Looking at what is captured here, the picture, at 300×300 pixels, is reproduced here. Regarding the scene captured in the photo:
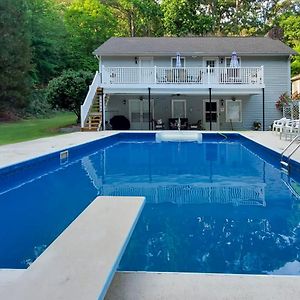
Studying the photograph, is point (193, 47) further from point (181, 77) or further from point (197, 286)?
point (197, 286)

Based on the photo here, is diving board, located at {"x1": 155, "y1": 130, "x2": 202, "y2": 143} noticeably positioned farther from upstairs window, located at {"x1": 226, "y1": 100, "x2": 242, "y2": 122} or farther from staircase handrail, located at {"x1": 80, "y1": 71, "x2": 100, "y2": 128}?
upstairs window, located at {"x1": 226, "y1": 100, "x2": 242, "y2": 122}

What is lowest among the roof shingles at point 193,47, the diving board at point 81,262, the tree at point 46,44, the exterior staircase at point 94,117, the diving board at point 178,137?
the diving board at point 81,262

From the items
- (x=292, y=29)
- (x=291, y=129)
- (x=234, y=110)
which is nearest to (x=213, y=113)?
(x=234, y=110)

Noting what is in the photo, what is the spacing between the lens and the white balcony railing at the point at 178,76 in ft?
63.2

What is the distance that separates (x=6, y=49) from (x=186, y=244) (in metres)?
27.6

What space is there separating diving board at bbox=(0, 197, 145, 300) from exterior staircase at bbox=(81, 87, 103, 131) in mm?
15217

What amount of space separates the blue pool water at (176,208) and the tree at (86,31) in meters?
24.0

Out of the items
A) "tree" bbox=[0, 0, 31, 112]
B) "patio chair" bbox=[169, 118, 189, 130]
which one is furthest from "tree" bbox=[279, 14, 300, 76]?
"tree" bbox=[0, 0, 31, 112]

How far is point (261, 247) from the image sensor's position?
4.19 meters

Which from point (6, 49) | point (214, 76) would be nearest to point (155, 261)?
point (214, 76)

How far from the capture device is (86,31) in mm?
34781

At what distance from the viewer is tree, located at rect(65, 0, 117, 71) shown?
34.7 meters

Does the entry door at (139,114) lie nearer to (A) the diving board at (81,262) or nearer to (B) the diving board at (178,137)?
(B) the diving board at (178,137)

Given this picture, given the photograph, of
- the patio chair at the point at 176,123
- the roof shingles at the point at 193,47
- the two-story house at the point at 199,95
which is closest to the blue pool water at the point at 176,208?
the patio chair at the point at 176,123
